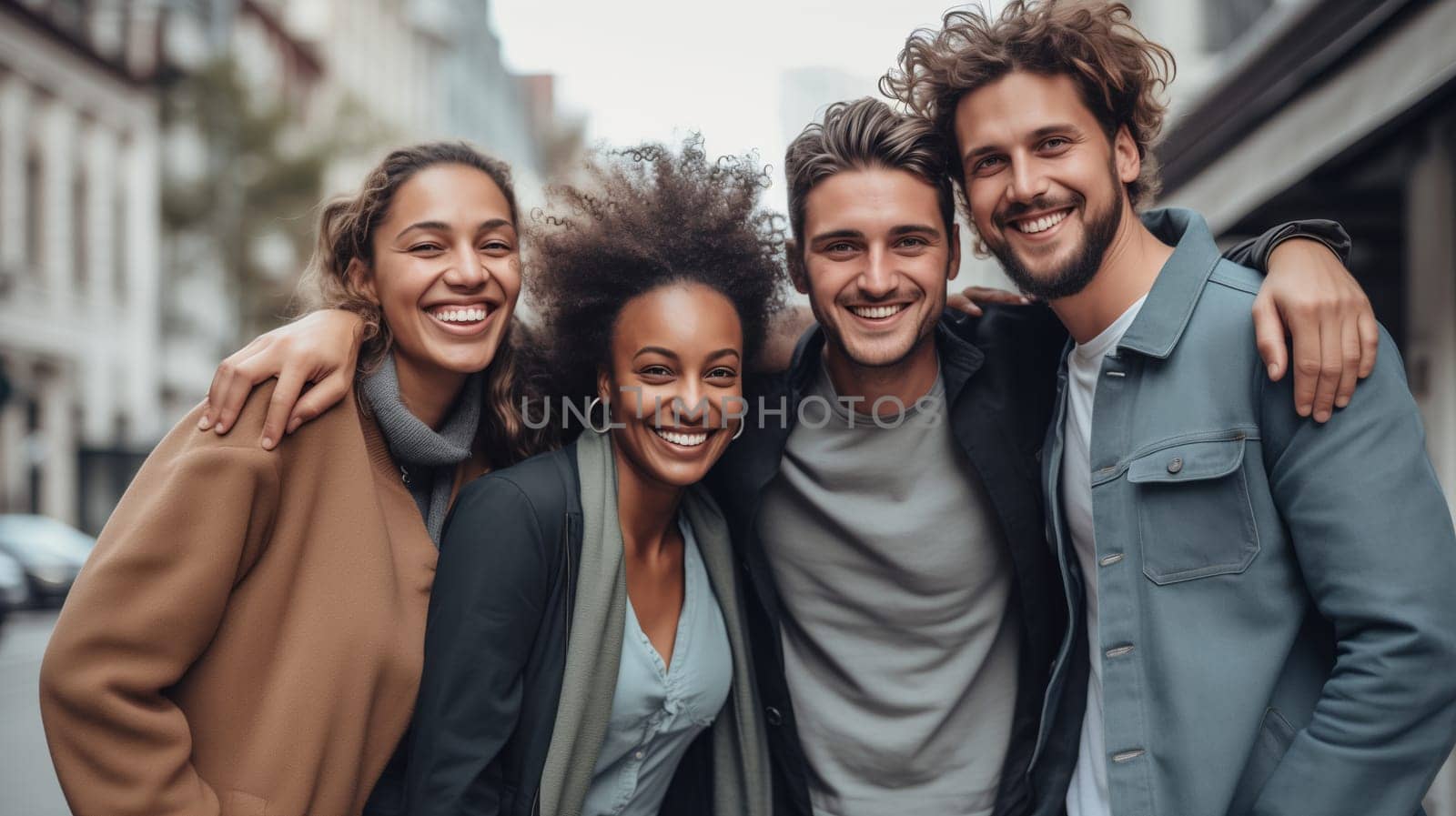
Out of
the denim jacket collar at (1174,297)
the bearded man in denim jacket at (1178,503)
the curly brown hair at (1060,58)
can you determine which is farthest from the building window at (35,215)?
the denim jacket collar at (1174,297)

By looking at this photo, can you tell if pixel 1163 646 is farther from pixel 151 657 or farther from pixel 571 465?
pixel 151 657

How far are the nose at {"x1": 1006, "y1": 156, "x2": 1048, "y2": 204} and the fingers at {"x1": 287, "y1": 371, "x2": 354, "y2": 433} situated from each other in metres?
1.65

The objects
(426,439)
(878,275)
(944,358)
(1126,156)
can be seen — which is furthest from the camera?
(944,358)

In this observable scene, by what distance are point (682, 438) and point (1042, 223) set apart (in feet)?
3.41

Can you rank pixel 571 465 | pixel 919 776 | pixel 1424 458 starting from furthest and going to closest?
1. pixel 919 776
2. pixel 571 465
3. pixel 1424 458

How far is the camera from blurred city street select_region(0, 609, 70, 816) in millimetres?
6637

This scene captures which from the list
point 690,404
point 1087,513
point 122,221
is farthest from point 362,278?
point 122,221

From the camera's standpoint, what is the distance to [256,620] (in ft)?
7.68

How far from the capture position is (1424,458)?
2.17m

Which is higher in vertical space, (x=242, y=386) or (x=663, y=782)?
(x=242, y=386)

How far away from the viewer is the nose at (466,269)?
284 centimetres

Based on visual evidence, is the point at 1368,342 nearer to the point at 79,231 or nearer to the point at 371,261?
the point at 371,261

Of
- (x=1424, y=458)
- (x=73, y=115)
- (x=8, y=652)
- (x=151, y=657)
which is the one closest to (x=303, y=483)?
(x=151, y=657)

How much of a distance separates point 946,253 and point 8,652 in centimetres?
1320
